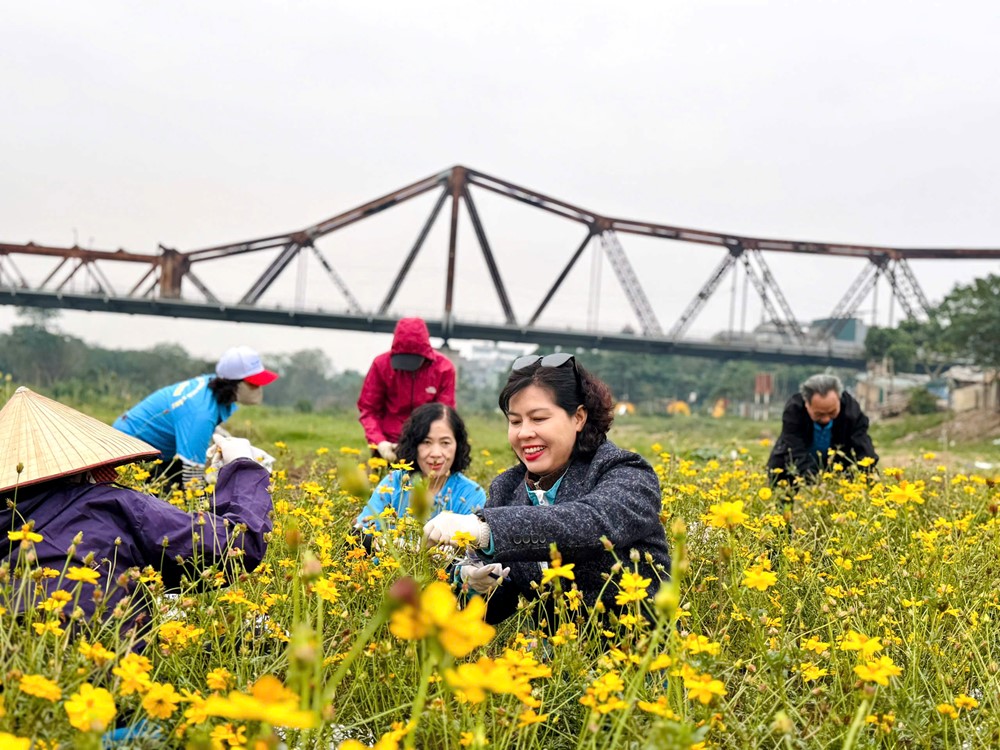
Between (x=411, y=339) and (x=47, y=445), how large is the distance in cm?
302

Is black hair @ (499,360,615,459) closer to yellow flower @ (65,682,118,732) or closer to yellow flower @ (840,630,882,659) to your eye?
yellow flower @ (840,630,882,659)

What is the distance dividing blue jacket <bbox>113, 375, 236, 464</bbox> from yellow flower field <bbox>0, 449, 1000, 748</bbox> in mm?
1452

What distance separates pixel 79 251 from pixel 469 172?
67.2 ft

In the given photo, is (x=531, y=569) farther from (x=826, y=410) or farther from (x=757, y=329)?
(x=757, y=329)

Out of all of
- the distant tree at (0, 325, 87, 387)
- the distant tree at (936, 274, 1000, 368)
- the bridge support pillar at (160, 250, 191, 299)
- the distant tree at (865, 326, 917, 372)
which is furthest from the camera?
the bridge support pillar at (160, 250, 191, 299)

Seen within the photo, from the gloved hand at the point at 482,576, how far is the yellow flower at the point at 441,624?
1274 mm

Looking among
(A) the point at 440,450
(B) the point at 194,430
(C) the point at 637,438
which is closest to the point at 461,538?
(A) the point at 440,450

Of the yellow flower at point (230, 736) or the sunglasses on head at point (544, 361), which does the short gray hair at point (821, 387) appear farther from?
the yellow flower at point (230, 736)

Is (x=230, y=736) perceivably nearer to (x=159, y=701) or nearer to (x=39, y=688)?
(x=159, y=701)

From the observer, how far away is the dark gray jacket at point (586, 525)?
6.07 ft

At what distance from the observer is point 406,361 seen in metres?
4.79

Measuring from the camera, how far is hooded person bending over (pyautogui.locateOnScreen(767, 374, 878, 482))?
437 centimetres

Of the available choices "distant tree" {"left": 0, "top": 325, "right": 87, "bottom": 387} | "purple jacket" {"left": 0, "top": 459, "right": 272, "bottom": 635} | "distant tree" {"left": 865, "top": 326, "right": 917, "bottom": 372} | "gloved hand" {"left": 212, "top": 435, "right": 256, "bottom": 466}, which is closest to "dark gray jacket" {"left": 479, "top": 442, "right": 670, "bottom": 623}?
"purple jacket" {"left": 0, "top": 459, "right": 272, "bottom": 635}

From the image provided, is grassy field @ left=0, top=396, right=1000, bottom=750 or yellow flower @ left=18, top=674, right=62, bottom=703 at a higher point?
yellow flower @ left=18, top=674, right=62, bottom=703
